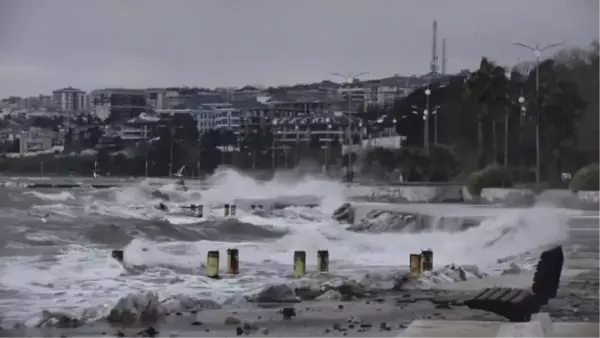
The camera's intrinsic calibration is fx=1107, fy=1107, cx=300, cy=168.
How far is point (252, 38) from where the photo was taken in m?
4.46

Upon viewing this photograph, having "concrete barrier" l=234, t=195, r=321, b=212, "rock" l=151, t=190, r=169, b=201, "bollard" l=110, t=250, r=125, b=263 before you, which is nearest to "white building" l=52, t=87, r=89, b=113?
"rock" l=151, t=190, r=169, b=201

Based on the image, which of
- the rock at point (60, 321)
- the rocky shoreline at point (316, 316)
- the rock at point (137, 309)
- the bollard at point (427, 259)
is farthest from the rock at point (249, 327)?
the bollard at point (427, 259)

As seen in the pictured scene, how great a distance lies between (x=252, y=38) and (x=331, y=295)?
1078 millimetres

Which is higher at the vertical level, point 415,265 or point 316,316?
point 415,265

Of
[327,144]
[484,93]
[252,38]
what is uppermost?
[252,38]

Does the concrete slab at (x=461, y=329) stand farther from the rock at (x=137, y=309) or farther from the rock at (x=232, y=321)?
the rock at (x=137, y=309)

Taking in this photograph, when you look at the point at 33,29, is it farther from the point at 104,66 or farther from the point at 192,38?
the point at 192,38

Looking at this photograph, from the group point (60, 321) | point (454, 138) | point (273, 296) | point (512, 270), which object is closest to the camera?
point (60, 321)

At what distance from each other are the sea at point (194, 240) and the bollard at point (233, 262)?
0.08 feet

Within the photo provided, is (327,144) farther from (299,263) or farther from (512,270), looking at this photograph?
(512,270)

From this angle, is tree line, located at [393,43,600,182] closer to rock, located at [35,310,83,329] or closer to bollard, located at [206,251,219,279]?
bollard, located at [206,251,219,279]

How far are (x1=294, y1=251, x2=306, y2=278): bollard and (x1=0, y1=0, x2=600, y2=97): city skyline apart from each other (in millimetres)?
692

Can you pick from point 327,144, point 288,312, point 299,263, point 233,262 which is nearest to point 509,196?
point 327,144

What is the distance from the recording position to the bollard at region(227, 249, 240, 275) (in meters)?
4.32
